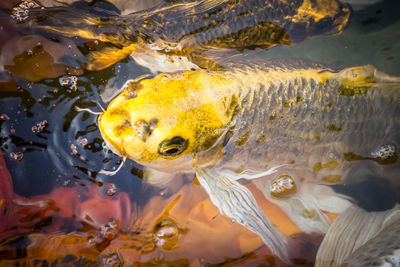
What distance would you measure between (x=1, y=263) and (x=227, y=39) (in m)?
2.22

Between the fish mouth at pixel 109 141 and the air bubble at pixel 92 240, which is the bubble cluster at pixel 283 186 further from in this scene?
the air bubble at pixel 92 240

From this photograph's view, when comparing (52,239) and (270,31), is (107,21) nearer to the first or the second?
(270,31)

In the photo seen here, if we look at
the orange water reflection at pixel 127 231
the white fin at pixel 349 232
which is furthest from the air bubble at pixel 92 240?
the white fin at pixel 349 232

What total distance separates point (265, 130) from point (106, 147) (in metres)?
1.14

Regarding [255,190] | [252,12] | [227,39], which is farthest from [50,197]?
[252,12]

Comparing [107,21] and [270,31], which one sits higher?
[107,21]

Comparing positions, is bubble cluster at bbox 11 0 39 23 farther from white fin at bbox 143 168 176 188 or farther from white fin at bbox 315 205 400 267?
white fin at bbox 315 205 400 267

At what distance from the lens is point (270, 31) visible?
2100 millimetres

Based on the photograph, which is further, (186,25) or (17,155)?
(186,25)

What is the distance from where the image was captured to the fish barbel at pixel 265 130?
167 cm

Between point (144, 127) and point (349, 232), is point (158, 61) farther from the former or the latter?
point (349, 232)

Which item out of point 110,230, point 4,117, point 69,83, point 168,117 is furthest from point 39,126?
point 168,117

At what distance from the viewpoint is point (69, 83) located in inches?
76.9

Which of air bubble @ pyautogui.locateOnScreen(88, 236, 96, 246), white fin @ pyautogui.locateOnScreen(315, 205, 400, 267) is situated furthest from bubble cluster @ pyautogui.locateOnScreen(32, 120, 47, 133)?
white fin @ pyautogui.locateOnScreen(315, 205, 400, 267)
